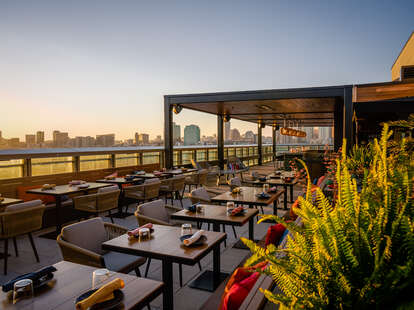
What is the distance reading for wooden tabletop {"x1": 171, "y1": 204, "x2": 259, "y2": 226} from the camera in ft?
10.4

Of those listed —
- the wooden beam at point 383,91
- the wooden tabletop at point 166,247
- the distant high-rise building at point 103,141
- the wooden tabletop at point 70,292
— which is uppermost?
the wooden beam at point 383,91

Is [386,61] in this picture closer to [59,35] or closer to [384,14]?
[384,14]

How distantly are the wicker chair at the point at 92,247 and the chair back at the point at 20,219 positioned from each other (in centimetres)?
139

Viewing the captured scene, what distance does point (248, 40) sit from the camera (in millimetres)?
10461

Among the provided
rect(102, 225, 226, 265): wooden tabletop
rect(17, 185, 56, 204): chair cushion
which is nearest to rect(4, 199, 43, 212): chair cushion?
rect(102, 225, 226, 265): wooden tabletop

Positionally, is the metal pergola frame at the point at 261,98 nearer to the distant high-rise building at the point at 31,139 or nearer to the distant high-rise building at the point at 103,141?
the distant high-rise building at the point at 103,141

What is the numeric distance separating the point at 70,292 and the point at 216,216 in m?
1.93

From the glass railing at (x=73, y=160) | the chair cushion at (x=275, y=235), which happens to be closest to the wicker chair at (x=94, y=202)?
the glass railing at (x=73, y=160)

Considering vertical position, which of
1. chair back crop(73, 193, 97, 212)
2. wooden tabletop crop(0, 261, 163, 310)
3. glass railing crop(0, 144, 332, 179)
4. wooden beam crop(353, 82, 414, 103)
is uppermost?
wooden beam crop(353, 82, 414, 103)

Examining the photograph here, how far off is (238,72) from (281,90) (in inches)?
357

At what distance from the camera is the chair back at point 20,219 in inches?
139

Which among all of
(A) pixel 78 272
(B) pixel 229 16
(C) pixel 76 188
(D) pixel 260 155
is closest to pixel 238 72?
(D) pixel 260 155

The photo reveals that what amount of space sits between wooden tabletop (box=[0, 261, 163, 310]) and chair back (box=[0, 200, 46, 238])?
7.13 ft

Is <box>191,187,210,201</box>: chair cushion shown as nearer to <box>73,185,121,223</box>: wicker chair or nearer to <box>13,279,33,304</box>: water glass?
<box>73,185,121,223</box>: wicker chair
